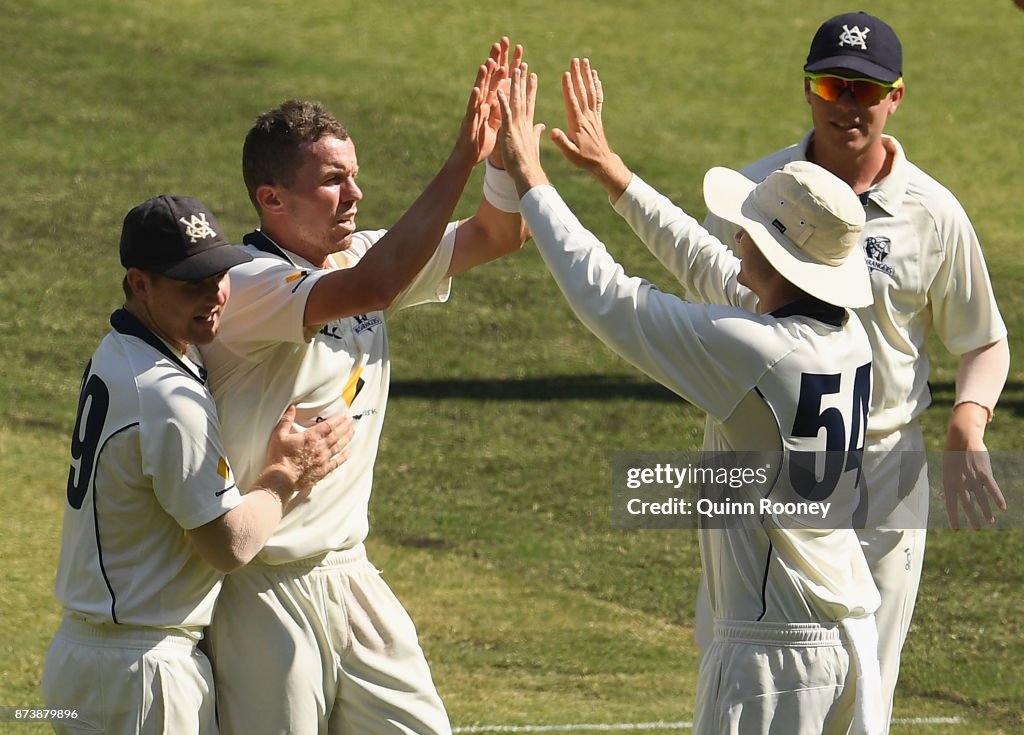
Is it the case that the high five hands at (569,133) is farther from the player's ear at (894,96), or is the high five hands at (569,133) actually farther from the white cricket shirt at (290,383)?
the player's ear at (894,96)

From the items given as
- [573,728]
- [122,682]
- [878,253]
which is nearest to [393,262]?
[122,682]

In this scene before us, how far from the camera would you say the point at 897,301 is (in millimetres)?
5336

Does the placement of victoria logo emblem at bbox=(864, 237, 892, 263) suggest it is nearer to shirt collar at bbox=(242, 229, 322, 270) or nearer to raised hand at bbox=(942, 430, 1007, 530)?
raised hand at bbox=(942, 430, 1007, 530)

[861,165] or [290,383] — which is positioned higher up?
[861,165]

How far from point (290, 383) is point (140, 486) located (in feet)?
1.95

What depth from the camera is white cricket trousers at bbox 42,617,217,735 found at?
405 cm

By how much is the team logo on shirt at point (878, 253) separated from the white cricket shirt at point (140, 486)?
7.55 ft

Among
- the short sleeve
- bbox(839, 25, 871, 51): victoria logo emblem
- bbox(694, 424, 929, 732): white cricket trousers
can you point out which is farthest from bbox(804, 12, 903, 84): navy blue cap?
the short sleeve

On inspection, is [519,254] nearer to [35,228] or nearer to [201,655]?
[35,228]

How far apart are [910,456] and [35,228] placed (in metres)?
9.97

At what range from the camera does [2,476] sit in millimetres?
9719

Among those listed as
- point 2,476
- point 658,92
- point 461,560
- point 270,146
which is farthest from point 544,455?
point 658,92

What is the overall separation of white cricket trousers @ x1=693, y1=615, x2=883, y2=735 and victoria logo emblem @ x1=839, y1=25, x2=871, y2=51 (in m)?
2.09

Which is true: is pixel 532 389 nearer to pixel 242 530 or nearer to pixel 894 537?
pixel 894 537
